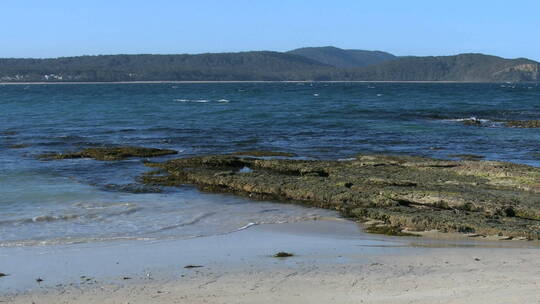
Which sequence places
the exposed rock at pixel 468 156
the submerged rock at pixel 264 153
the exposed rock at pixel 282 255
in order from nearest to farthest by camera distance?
1. the exposed rock at pixel 282 255
2. the exposed rock at pixel 468 156
3. the submerged rock at pixel 264 153

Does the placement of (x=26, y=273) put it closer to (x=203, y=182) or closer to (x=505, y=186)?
(x=203, y=182)

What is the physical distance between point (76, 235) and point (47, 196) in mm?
4491

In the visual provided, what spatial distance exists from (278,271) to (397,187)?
6533 mm

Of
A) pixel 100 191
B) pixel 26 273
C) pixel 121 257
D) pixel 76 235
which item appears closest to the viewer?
pixel 26 273

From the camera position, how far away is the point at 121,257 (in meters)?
11.0

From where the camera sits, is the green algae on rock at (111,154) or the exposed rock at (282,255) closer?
the exposed rock at (282,255)

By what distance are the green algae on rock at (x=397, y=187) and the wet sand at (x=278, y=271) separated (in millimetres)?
1093

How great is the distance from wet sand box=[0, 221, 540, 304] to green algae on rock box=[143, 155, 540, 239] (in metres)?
1.09

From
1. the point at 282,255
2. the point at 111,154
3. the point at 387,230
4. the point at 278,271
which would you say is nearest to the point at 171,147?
the point at 111,154

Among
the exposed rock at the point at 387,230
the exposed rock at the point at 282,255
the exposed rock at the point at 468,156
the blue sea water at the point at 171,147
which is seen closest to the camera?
the exposed rock at the point at 282,255

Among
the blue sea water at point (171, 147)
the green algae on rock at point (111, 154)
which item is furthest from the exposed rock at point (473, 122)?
the green algae on rock at point (111, 154)

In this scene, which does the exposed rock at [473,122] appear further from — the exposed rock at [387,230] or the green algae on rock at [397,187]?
the exposed rock at [387,230]

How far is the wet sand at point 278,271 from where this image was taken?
8.90m

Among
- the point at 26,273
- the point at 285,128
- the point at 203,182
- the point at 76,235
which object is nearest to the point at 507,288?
the point at 26,273
